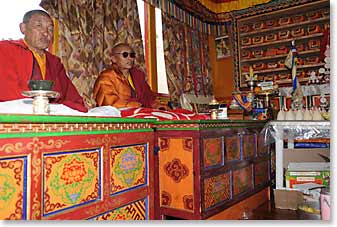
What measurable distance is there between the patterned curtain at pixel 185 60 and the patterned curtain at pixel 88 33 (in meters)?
0.71

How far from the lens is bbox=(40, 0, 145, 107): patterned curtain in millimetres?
2660

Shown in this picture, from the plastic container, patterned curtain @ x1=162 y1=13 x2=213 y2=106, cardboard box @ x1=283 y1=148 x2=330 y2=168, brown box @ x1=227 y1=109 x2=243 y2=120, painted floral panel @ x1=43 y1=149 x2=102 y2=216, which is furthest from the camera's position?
patterned curtain @ x1=162 y1=13 x2=213 y2=106

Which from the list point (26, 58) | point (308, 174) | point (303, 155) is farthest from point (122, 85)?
point (303, 155)

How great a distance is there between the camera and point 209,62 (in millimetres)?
4816

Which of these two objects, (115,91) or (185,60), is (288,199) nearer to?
(115,91)

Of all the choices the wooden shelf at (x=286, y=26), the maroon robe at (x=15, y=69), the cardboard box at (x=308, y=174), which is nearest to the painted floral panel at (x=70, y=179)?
the maroon robe at (x=15, y=69)

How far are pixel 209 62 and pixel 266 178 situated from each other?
2.29m

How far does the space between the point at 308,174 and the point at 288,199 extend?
13.7 inches

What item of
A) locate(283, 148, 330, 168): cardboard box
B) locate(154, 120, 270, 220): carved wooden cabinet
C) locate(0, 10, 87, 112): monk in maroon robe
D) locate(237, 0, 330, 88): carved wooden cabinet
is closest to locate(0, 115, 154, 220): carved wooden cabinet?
locate(154, 120, 270, 220): carved wooden cabinet

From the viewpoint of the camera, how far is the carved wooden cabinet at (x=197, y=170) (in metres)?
2.00

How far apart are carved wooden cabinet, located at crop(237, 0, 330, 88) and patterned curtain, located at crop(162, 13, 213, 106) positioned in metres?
0.56

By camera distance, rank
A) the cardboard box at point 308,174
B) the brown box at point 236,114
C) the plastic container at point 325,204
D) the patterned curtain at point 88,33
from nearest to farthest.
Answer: the plastic container at point 325,204
the patterned curtain at point 88,33
the cardboard box at point 308,174
the brown box at point 236,114

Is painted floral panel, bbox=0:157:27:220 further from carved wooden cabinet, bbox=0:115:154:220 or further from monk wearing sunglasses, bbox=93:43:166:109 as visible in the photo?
monk wearing sunglasses, bbox=93:43:166:109

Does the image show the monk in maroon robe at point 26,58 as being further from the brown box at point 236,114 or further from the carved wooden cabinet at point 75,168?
the brown box at point 236,114
